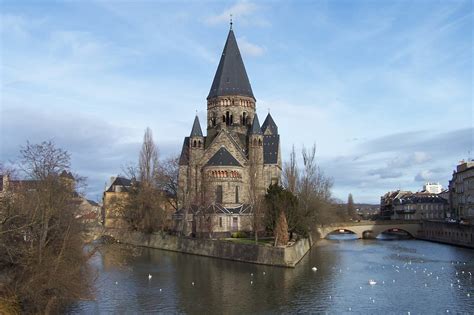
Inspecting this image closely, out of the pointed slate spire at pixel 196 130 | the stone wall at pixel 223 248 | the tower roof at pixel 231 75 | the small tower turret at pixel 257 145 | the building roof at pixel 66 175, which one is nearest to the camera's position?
the building roof at pixel 66 175

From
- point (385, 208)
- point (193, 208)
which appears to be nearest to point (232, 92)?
point (193, 208)

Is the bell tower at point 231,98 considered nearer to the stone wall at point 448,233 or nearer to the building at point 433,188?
the stone wall at point 448,233

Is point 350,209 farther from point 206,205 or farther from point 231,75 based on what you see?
point 206,205

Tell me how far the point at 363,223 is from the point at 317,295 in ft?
178

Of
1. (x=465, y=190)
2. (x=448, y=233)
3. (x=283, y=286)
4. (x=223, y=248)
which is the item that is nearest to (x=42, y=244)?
(x=283, y=286)

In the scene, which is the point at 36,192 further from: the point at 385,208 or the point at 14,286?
the point at 385,208

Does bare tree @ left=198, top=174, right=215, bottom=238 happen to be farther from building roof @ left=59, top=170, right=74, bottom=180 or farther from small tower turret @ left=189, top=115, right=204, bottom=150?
building roof @ left=59, top=170, right=74, bottom=180

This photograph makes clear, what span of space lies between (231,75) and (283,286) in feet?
151

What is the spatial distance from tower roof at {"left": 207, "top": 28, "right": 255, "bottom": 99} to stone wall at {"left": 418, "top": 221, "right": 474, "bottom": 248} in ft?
107

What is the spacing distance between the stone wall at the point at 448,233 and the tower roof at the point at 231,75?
32.7 metres

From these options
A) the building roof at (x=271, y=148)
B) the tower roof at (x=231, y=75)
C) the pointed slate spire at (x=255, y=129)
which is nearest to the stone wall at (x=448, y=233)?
the building roof at (x=271, y=148)

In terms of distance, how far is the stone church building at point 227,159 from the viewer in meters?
60.7

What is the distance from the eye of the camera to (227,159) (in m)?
66.0

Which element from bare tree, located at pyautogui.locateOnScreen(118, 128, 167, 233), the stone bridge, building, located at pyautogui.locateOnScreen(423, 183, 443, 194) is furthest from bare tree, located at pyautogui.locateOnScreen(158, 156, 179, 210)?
building, located at pyautogui.locateOnScreen(423, 183, 443, 194)
